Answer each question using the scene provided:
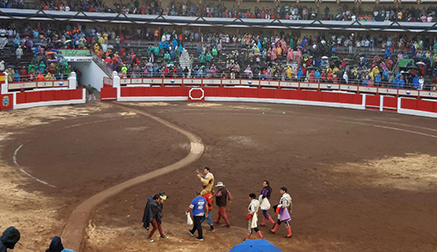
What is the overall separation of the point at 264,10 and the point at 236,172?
→ 3641cm

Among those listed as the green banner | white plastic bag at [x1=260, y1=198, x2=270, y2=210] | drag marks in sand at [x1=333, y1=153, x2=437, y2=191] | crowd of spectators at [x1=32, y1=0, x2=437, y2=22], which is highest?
crowd of spectators at [x1=32, y1=0, x2=437, y2=22]

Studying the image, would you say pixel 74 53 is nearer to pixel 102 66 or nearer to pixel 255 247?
pixel 102 66

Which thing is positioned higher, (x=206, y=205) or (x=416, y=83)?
(x=416, y=83)

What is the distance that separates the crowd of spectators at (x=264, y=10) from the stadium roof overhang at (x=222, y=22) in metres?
0.73

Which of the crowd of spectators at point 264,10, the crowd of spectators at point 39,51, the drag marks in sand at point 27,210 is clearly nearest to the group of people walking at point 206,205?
the drag marks in sand at point 27,210

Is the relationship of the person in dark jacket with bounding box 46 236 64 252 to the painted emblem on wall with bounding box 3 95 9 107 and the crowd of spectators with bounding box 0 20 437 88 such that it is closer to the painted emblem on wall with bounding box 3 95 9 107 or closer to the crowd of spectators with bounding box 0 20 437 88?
the painted emblem on wall with bounding box 3 95 9 107

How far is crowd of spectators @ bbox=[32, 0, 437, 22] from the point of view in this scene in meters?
50.0

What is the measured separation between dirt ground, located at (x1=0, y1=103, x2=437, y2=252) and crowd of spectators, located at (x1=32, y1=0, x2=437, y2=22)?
1909 centimetres

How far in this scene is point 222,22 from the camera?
172 feet

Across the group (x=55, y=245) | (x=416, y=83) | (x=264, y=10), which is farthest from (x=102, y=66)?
(x=55, y=245)

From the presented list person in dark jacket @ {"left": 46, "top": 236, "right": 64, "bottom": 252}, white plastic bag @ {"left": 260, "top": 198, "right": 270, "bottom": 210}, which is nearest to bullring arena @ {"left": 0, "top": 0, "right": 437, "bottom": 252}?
white plastic bag @ {"left": 260, "top": 198, "right": 270, "bottom": 210}

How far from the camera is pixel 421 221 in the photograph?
1515cm

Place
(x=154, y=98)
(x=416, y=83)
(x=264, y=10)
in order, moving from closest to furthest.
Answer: (x=416, y=83), (x=154, y=98), (x=264, y=10)

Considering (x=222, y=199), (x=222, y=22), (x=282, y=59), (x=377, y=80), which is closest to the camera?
(x=222, y=199)
